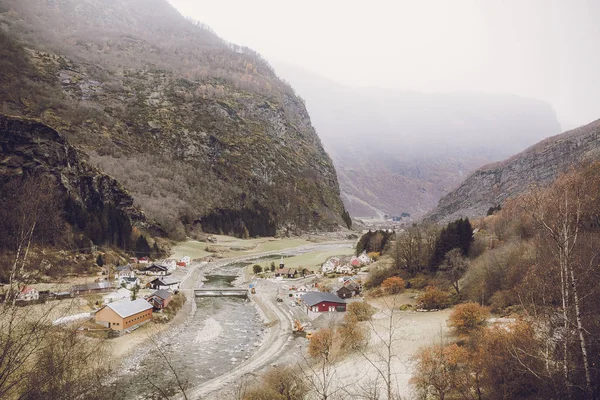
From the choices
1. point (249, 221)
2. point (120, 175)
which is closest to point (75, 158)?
point (120, 175)

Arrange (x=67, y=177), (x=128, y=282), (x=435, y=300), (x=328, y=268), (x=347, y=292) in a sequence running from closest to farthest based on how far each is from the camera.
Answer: (x=435, y=300), (x=347, y=292), (x=128, y=282), (x=67, y=177), (x=328, y=268)

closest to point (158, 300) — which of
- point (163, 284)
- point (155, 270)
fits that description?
point (163, 284)

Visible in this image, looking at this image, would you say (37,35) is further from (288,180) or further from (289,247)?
(289,247)

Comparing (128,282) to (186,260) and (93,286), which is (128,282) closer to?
(93,286)

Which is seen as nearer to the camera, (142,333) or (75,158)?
(142,333)

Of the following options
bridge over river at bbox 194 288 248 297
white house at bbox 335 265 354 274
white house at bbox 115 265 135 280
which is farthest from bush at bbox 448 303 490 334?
white house at bbox 115 265 135 280

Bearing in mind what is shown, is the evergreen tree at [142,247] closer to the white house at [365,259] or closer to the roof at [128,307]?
the roof at [128,307]

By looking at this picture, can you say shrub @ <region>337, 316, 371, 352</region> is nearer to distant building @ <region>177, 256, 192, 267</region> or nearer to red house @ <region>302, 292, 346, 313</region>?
red house @ <region>302, 292, 346, 313</region>
